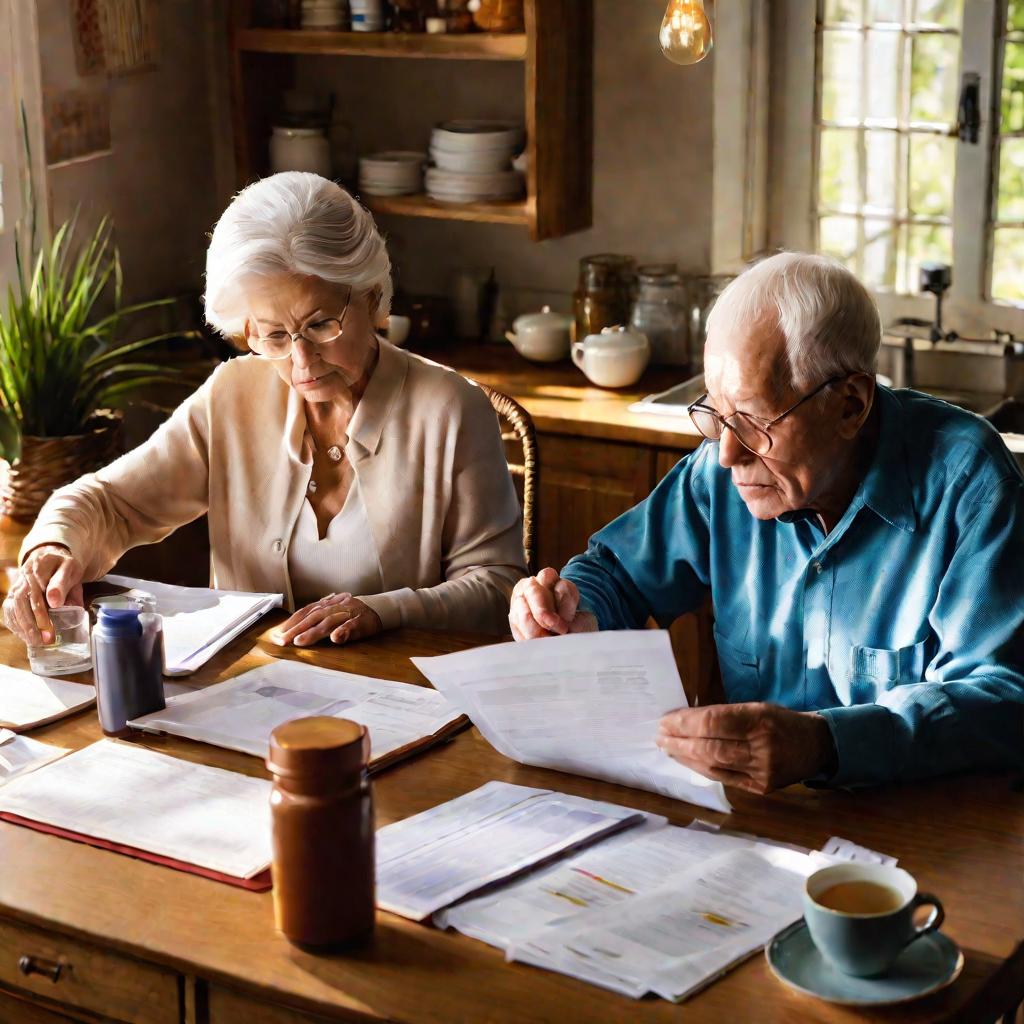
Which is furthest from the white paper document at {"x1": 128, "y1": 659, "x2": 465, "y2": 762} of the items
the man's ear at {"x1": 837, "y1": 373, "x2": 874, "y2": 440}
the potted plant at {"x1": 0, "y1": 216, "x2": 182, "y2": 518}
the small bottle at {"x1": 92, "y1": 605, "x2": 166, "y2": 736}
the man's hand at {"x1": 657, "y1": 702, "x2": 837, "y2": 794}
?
the potted plant at {"x1": 0, "y1": 216, "x2": 182, "y2": 518}

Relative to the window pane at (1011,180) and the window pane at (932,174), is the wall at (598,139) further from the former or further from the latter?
the window pane at (1011,180)

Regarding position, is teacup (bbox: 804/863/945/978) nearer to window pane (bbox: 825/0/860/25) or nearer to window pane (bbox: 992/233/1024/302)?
window pane (bbox: 992/233/1024/302)

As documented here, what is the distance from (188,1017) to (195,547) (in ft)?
7.63

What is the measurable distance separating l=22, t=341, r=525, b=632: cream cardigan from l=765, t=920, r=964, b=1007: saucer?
3.25 ft

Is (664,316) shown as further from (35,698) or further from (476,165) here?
(35,698)

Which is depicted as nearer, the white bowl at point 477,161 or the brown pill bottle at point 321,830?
the brown pill bottle at point 321,830

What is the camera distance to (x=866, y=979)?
1.25 meters

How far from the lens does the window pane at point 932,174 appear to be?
348 centimetres

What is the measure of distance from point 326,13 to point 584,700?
8.25 ft

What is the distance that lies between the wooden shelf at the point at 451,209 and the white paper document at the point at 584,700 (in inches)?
80.6

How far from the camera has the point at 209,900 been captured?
4.65ft

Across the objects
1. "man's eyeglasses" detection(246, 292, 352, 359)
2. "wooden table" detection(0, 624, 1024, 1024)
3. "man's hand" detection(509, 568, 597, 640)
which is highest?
"man's eyeglasses" detection(246, 292, 352, 359)

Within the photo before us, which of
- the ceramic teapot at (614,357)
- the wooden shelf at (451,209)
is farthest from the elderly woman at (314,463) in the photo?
the wooden shelf at (451,209)

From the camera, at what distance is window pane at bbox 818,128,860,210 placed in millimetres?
3590
